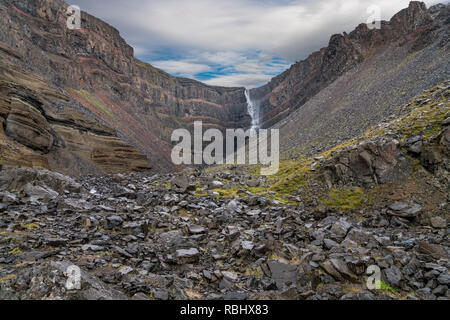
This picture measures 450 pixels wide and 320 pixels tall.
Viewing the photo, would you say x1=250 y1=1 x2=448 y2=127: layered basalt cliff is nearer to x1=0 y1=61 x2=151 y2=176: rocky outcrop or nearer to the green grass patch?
the green grass patch

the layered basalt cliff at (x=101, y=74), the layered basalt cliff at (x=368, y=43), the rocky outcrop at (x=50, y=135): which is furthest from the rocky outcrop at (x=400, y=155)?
the layered basalt cliff at (x=368, y=43)

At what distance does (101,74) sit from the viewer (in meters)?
74.8

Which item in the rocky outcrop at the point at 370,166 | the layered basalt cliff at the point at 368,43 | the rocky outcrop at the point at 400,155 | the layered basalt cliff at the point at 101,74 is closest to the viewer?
the rocky outcrop at the point at 400,155

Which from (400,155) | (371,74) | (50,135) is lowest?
(400,155)

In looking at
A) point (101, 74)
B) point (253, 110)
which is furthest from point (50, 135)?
point (253, 110)

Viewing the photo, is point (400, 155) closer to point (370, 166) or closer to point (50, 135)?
point (370, 166)

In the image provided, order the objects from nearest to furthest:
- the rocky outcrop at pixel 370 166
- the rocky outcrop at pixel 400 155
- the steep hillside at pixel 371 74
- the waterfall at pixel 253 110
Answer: the rocky outcrop at pixel 400 155, the rocky outcrop at pixel 370 166, the steep hillside at pixel 371 74, the waterfall at pixel 253 110

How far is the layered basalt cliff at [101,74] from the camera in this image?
160ft

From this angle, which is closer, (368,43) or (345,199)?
(345,199)

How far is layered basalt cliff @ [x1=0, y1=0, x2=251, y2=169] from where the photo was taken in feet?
160

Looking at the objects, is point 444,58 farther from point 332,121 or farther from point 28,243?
point 28,243

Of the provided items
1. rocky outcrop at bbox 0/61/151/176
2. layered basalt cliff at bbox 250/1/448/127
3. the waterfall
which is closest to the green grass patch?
rocky outcrop at bbox 0/61/151/176

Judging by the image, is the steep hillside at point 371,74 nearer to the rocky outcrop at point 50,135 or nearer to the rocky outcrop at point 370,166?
the rocky outcrop at point 370,166

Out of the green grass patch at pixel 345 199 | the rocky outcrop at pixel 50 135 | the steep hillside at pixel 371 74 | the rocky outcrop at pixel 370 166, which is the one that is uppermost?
the steep hillside at pixel 371 74
